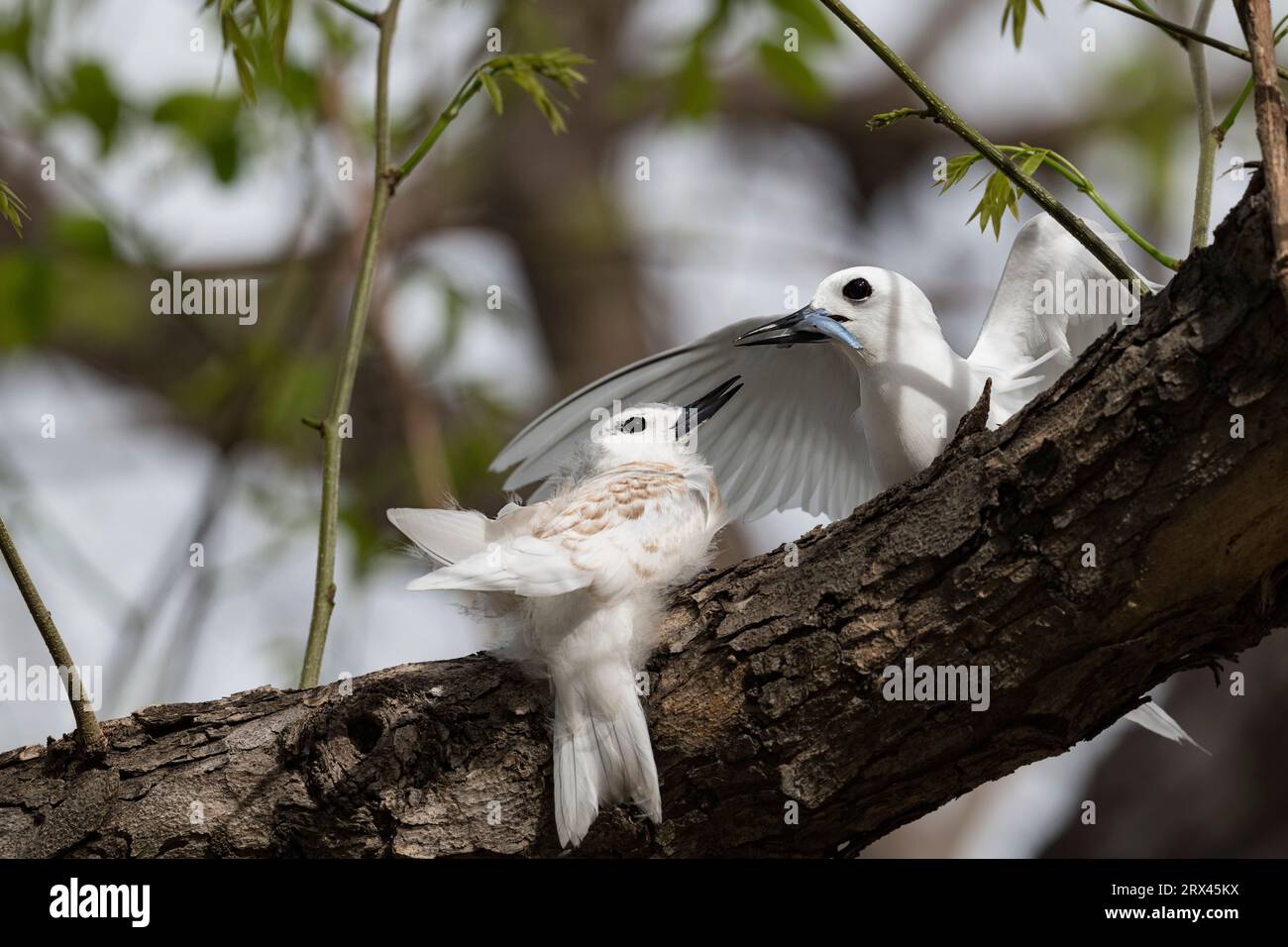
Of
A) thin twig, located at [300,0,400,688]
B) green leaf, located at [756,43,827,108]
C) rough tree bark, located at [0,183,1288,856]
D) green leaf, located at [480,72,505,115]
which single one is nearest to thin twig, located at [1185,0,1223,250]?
rough tree bark, located at [0,183,1288,856]

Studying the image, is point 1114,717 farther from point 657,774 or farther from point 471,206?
point 471,206

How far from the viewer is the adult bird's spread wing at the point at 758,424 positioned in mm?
3670

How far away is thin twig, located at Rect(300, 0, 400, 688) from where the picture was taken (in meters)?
3.01

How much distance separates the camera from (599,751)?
2660 mm

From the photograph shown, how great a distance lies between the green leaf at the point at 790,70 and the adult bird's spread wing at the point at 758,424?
5.11 ft

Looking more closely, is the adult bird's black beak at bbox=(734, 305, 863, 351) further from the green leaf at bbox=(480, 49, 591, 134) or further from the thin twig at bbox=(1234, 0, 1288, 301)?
the thin twig at bbox=(1234, 0, 1288, 301)

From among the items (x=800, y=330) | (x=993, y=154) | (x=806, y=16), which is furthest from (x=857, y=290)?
(x=806, y=16)

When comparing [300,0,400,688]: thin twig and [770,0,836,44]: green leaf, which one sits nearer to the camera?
[300,0,400,688]: thin twig

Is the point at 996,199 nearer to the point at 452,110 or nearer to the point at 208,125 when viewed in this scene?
the point at 452,110

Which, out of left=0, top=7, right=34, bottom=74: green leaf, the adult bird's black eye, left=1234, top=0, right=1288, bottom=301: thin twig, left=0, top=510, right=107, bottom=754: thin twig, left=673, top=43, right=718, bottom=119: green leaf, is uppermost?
left=0, top=7, right=34, bottom=74: green leaf

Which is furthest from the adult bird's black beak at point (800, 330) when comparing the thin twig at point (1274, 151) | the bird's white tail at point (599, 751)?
the thin twig at point (1274, 151)

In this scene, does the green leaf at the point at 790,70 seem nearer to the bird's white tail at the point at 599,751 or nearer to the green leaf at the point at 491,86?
the green leaf at the point at 491,86

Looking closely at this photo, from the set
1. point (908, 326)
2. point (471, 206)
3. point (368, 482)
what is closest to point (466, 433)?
point (368, 482)

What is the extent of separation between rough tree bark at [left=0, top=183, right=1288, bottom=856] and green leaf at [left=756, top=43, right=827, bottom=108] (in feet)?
8.39
